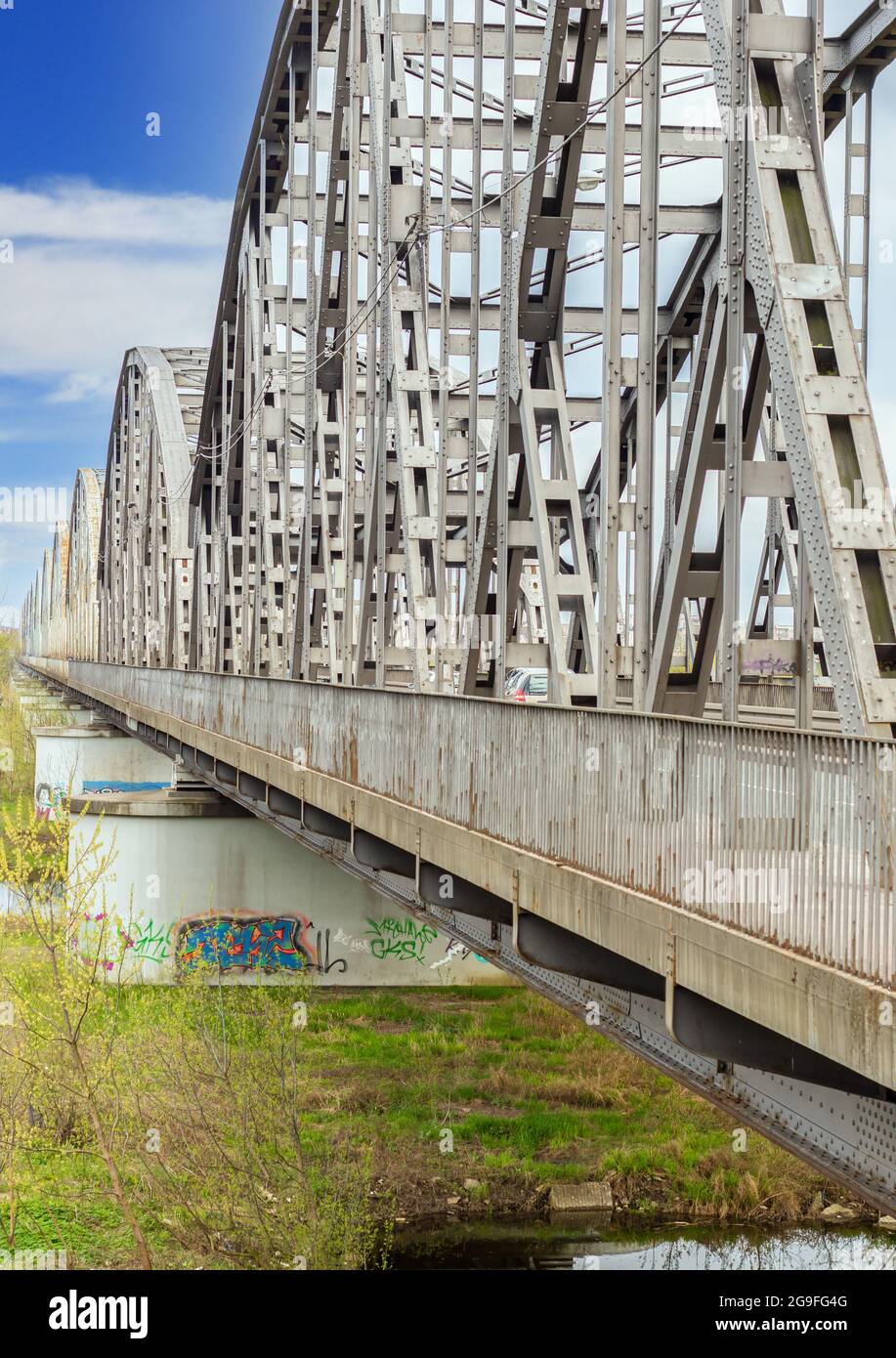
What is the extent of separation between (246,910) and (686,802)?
23.3 meters

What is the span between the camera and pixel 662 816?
8.68 metres

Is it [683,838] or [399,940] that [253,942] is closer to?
[399,940]

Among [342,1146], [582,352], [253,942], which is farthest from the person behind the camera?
[253,942]

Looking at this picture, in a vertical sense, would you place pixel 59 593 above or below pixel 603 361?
above

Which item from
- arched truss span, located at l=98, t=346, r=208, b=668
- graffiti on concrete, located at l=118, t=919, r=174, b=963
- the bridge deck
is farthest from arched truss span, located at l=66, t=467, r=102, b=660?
the bridge deck

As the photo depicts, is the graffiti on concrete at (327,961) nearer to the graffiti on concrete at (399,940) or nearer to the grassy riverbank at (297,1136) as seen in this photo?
the graffiti on concrete at (399,940)

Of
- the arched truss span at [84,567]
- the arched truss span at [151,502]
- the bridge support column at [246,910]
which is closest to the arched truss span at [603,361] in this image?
the bridge support column at [246,910]

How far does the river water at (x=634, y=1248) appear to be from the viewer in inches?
746

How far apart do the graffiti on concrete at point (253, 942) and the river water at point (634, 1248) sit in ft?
34.8

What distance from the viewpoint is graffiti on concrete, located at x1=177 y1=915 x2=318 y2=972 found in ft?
98.6

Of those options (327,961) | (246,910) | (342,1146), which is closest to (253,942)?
(246,910)

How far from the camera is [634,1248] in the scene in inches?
773

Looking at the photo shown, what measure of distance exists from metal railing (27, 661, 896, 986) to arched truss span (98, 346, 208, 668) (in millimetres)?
41378
